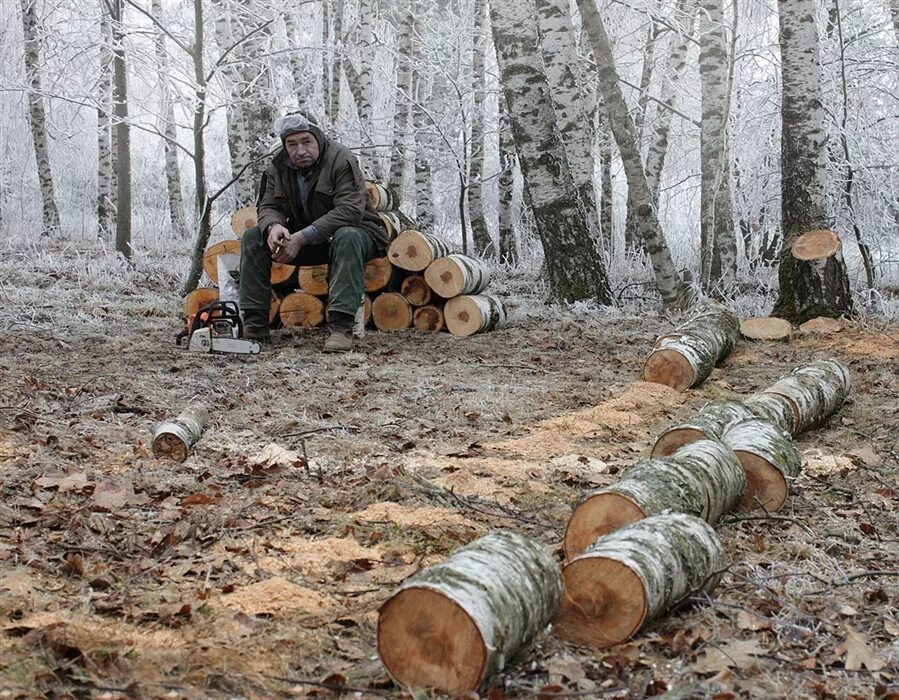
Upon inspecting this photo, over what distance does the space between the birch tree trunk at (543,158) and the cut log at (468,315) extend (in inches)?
48.6

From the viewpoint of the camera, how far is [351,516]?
11.1ft

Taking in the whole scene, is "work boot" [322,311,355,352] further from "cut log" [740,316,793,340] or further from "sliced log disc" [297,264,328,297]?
"cut log" [740,316,793,340]

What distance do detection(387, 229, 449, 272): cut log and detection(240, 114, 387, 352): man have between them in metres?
0.64

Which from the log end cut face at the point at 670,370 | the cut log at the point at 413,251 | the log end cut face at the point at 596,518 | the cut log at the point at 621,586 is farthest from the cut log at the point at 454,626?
the cut log at the point at 413,251

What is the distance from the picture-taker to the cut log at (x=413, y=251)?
7.83 metres

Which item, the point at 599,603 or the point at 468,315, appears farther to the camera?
the point at 468,315

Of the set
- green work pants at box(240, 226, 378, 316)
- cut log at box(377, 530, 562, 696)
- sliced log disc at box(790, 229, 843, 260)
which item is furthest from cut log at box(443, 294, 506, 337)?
cut log at box(377, 530, 562, 696)

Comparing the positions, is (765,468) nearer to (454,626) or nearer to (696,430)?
(696,430)

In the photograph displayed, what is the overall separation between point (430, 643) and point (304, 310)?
240 inches

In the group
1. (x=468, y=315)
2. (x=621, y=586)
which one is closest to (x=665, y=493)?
(x=621, y=586)

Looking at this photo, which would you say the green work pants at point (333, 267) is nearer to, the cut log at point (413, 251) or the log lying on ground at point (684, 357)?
the cut log at point (413, 251)

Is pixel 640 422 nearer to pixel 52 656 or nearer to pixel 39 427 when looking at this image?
pixel 39 427

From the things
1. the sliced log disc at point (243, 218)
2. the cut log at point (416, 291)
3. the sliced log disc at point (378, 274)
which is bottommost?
the cut log at point (416, 291)

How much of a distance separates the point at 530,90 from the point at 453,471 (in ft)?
18.4
